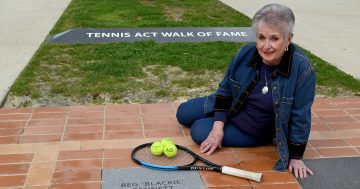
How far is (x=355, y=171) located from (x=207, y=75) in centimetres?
237

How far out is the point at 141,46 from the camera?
6.58 metres

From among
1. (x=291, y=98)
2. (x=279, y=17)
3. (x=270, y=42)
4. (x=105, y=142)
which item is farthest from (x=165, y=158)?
(x=279, y=17)

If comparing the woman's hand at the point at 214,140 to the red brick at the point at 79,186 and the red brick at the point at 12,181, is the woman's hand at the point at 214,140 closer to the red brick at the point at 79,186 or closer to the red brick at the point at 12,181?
the red brick at the point at 79,186

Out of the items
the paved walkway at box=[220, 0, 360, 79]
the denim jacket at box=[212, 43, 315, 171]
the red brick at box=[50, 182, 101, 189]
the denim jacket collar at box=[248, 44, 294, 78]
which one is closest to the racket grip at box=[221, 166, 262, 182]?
the denim jacket at box=[212, 43, 315, 171]

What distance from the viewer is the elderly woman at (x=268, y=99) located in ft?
10.3

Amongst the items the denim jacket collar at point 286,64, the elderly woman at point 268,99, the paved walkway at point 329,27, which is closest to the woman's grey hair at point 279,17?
the elderly woman at point 268,99

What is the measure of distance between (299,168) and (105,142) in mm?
1452

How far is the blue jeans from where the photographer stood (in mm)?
3707

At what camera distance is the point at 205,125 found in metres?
3.78

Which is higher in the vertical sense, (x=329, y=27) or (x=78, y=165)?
(x=78, y=165)

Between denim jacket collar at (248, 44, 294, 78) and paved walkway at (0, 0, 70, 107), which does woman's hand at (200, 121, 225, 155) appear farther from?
paved walkway at (0, 0, 70, 107)

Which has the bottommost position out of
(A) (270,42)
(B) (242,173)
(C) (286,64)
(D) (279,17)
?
(B) (242,173)

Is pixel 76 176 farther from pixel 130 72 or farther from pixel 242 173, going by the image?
pixel 130 72

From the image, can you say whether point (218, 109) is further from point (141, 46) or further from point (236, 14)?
point (236, 14)
